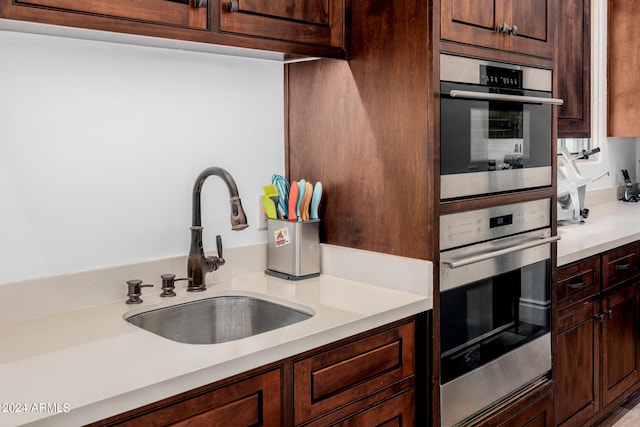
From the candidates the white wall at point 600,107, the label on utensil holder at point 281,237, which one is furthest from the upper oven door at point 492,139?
the white wall at point 600,107

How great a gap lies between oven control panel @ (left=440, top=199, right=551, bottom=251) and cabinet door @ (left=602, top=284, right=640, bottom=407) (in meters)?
0.74

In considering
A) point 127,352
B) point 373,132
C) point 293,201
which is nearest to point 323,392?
point 127,352

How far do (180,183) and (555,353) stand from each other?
5.04 feet

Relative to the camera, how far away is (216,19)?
1589 mm

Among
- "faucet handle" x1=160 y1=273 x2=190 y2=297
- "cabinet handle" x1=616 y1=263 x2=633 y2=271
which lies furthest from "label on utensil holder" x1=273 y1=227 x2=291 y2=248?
"cabinet handle" x1=616 y1=263 x2=633 y2=271

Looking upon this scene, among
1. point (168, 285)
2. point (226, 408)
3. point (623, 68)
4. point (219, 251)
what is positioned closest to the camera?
point (226, 408)

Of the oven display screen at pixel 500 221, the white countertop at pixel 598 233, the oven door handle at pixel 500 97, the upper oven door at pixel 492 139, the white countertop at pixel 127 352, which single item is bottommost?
the white countertop at pixel 127 352

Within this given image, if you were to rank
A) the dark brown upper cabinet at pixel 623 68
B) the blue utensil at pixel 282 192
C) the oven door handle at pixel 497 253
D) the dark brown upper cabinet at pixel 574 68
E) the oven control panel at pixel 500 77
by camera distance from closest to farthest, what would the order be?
the oven door handle at pixel 497 253 < the oven control panel at pixel 500 77 < the blue utensil at pixel 282 192 < the dark brown upper cabinet at pixel 574 68 < the dark brown upper cabinet at pixel 623 68

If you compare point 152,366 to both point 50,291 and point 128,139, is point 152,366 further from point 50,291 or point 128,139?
point 128,139

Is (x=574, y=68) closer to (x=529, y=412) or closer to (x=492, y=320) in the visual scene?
(x=492, y=320)

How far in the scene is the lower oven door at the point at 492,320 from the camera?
1.90 meters

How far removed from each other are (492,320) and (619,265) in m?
1.04

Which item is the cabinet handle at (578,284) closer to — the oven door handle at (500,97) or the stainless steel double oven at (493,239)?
the stainless steel double oven at (493,239)

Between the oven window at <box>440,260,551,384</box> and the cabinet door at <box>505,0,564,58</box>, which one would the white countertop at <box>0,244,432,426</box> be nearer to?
the oven window at <box>440,260,551,384</box>
